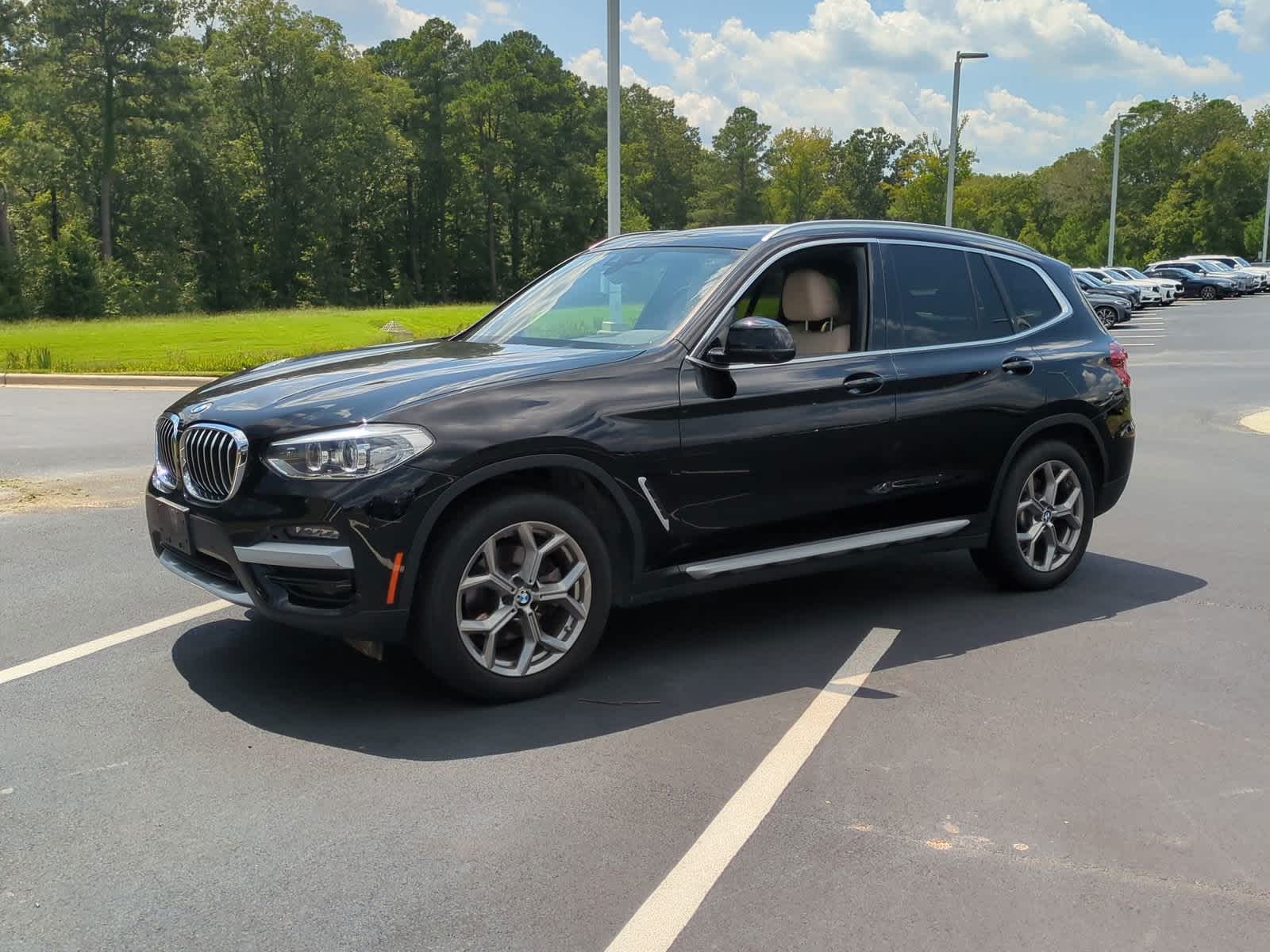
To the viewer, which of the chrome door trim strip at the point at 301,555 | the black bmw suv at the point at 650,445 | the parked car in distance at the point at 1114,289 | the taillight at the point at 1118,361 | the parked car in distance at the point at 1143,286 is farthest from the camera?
the parked car in distance at the point at 1143,286

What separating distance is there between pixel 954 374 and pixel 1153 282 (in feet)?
162

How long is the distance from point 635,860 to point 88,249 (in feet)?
225

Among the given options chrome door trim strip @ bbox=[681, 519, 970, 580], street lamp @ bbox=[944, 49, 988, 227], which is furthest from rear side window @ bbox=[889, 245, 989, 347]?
street lamp @ bbox=[944, 49, 988, 227]

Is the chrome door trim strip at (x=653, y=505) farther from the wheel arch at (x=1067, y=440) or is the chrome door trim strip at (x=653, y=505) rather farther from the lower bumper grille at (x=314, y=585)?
the wheel arch at (x=1067, y=440)

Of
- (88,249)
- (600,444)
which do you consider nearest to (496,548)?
(600,444)

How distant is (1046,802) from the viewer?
396cm

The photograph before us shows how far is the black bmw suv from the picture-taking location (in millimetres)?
4477

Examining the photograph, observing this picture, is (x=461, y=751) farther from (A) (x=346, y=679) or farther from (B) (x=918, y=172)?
(B) (x=918, y=172)

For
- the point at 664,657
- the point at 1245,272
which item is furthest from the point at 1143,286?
the point at 664,657

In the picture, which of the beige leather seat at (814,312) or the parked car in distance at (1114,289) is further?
the parked car in distance at (1114,289)

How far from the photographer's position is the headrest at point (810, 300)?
582cm

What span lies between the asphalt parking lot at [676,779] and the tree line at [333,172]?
189ft

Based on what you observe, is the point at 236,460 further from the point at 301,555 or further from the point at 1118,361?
the point at 1118,361

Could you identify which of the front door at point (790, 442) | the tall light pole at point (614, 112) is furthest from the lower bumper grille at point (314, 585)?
the tall light pole at point (614, 112)
